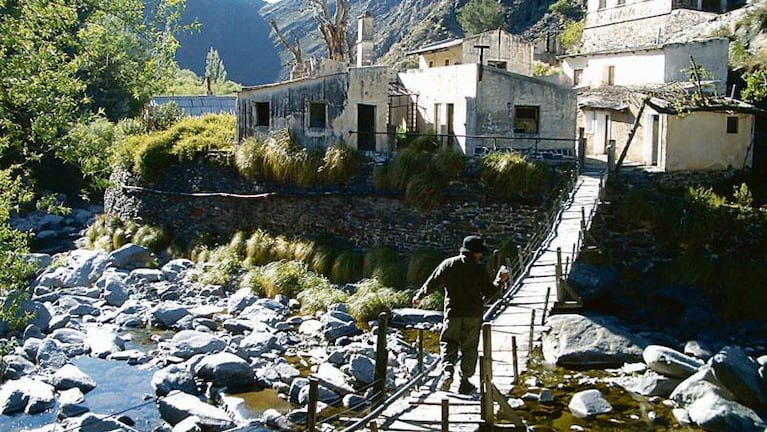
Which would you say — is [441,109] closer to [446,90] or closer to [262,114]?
[446,90]

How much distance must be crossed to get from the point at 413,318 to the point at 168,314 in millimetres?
6202

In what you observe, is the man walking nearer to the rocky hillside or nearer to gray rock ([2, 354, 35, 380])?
gray rock ([2, 354, 35, 380])

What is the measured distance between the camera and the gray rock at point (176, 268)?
26.7 metres

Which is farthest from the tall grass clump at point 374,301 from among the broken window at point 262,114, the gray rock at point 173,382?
the broken window at point 262,114

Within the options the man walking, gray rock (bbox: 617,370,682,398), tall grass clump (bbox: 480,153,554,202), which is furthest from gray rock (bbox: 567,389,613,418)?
tall grass clump (bbox: 480,153,554,202)

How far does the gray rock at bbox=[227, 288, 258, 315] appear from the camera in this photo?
23047mm

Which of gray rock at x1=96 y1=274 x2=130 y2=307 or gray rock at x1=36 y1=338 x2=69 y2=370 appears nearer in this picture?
gray rock at x1=36 y1=338 x2=69 y2=370

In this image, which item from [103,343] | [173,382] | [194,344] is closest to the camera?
[173,382]

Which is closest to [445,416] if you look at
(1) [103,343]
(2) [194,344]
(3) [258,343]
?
(3) [258,343]

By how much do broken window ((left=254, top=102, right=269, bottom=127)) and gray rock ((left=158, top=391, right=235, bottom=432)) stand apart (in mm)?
14838

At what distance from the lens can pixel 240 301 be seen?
23.5m

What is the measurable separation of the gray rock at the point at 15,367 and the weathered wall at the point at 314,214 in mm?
10320

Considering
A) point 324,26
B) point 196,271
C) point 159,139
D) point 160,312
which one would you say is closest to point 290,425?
point 160,312

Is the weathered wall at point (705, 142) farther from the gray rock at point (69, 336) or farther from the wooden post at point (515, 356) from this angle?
the gray rock at point (69, 336)
